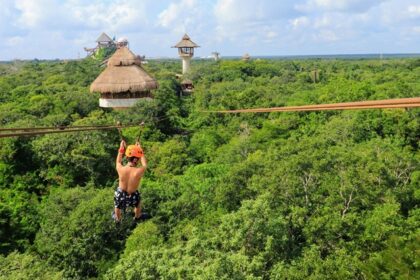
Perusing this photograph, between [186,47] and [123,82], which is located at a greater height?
[186,47]

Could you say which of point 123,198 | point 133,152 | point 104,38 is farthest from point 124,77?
point 104,38

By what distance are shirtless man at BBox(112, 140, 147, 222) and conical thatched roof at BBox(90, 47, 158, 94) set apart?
20989 mm

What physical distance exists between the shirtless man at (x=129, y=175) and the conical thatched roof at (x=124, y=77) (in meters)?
21.0

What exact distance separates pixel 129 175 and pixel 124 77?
71.9 ft

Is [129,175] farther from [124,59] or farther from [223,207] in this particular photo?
[124,59]

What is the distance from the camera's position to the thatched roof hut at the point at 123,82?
27531 mm

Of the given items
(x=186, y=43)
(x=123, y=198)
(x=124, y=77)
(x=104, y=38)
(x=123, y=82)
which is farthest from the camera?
(x=104, y=38)

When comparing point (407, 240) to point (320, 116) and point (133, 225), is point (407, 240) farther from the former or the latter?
point (320, 116)

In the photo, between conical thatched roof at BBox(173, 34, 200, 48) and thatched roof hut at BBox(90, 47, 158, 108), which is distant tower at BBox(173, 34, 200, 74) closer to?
conical thatched roof at BBox(173, 34, 200, 48)

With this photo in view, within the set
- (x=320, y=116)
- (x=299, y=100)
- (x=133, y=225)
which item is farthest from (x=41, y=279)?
(x=299, y=100)

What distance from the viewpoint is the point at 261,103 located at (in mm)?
31453

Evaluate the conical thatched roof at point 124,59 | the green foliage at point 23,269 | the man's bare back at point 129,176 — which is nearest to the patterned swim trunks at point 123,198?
the man's bare back at point 129,176

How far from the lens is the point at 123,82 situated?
2745cm

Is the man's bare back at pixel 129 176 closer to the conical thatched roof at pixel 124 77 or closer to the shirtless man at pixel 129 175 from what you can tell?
the shirtless man at pixel 129 175
